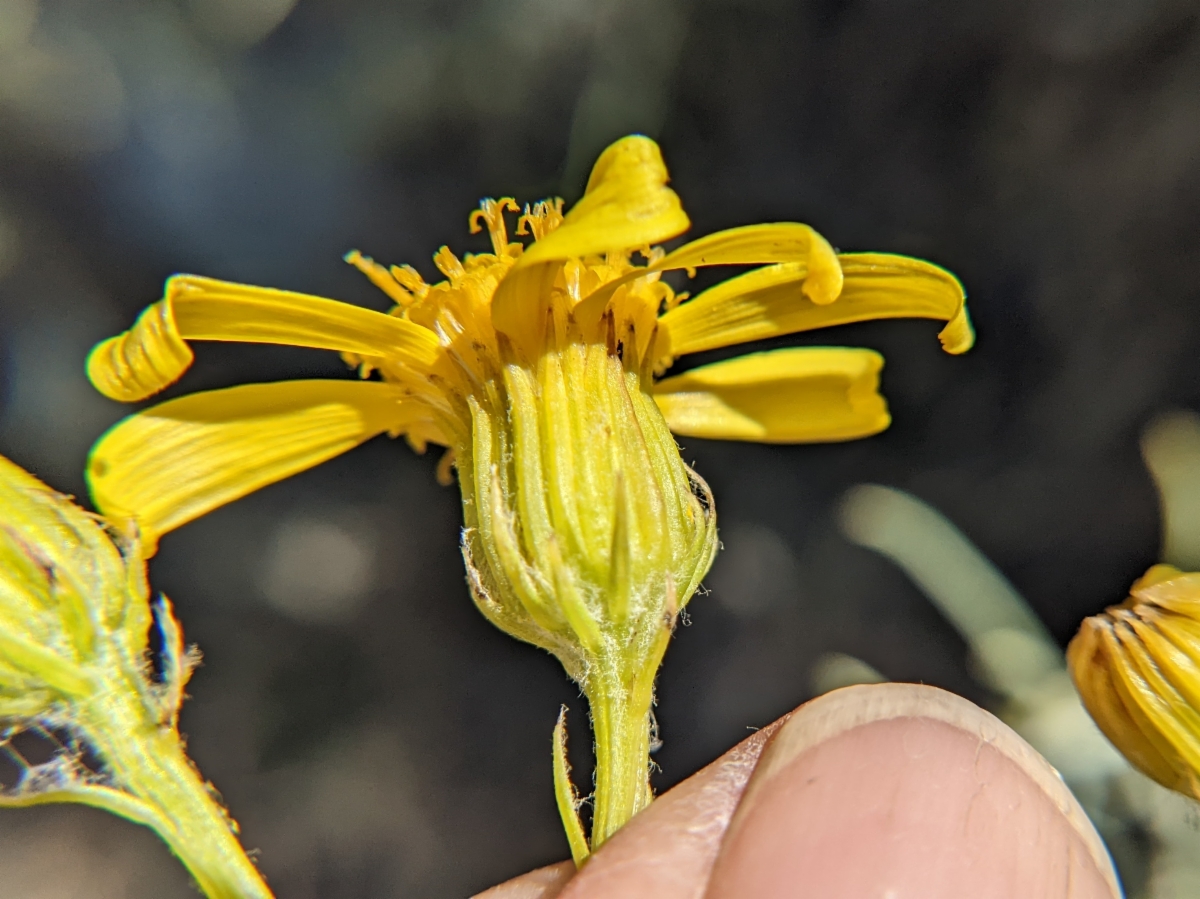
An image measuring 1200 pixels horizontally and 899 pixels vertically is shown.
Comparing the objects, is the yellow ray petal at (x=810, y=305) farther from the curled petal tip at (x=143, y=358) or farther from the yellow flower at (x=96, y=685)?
the yellow flower at (x=96, y=685)

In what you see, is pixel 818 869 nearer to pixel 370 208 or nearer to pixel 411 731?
pixel 411 731

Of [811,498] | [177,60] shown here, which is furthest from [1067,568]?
[177,60]

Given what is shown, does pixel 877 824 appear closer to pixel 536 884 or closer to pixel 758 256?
pixel 536 884

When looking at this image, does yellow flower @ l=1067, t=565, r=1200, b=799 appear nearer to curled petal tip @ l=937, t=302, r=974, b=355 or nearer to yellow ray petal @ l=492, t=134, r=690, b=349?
curled petal tip @ l=937, t=302, r=974, b=355

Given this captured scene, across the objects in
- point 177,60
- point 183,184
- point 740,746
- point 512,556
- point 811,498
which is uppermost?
point 177,60

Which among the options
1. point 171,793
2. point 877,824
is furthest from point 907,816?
point 171,793

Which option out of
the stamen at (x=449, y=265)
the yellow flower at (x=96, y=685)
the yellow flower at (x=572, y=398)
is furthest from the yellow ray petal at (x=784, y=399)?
the yellow flower at (x=96, y=685)
